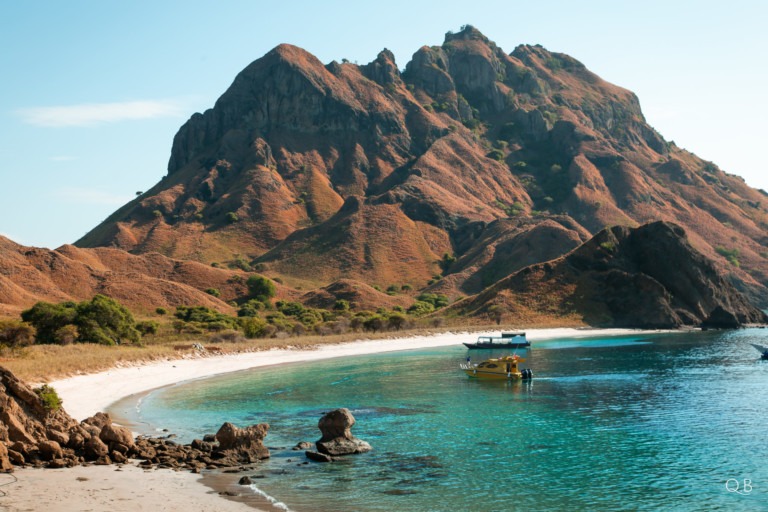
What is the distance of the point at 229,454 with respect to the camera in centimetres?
3075

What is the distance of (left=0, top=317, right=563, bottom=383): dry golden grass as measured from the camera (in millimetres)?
50875

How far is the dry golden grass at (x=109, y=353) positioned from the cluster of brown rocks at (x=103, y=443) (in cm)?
1590

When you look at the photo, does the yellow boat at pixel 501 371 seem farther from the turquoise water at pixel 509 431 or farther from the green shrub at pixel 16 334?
the green shrub at pixel 16 334

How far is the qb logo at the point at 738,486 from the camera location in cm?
2691

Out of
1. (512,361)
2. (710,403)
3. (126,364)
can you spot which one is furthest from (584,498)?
(126,364)

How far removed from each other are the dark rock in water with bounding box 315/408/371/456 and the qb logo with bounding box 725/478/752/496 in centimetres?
1581

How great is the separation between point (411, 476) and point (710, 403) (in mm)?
29380

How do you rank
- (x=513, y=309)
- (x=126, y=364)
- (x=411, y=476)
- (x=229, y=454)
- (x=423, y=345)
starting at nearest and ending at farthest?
(x=411, y=476), (x=229, y=454), (x=126, y=364), (x=423, y=345), (x=513, y=309)

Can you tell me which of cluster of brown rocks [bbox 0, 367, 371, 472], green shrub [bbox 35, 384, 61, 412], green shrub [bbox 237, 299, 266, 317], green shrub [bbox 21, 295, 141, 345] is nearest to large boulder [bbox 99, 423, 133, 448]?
cluster of brown rocks [bbox 0, 367, 371, 472]

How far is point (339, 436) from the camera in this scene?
3306cm

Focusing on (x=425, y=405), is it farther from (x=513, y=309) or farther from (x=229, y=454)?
(x=513, y=309)

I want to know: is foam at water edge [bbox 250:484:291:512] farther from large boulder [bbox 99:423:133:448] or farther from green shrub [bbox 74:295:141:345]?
green shrub [bbox 74:295:141:345]

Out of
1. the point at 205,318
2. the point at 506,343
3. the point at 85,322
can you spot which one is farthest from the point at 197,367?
the point at 205,318

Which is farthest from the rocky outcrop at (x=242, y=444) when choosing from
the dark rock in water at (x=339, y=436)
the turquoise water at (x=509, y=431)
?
the dark rock in water at (x=339, y=436)
